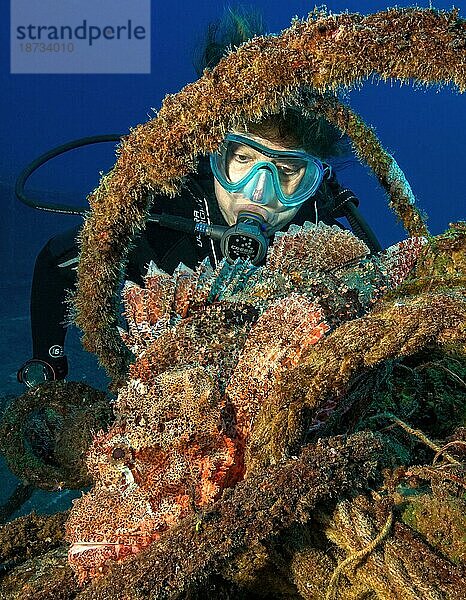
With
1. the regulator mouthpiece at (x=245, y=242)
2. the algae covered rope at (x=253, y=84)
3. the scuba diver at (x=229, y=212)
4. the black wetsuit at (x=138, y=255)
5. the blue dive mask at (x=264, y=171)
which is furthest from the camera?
the black wetsuit at (x=138, y=255)

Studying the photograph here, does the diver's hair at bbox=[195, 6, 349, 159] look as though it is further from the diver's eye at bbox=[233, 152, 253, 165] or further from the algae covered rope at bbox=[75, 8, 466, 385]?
the algae covered rope at bbox=[75, 8, 466, 385]

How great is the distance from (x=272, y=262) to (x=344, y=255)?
29 cm

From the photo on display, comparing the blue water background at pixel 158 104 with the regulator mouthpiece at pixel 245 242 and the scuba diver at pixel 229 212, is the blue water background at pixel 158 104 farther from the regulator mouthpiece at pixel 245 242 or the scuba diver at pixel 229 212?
the regulator mouthpiece at pixel 245 242

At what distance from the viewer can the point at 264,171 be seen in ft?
12.3

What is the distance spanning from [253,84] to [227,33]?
235cm

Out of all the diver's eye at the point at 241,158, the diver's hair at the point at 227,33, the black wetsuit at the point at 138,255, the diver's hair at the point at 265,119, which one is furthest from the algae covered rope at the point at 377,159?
the black wetsuit at the point at 138,255

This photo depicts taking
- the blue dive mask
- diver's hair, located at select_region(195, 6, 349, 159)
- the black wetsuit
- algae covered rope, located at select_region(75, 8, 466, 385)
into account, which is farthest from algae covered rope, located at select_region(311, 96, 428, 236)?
algae covered rope, located at select_region(75, 8, 466, 385)

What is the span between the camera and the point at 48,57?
8906 centimetres

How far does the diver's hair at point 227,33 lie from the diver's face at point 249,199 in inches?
26.4

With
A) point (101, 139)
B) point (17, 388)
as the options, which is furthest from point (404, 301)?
point (17, 388)

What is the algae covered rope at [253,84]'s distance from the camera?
1402 mm

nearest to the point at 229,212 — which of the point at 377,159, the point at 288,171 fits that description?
the point at 288,171

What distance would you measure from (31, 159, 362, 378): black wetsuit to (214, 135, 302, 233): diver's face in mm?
298

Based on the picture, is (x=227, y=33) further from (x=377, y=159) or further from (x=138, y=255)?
(x=138, y=255)
